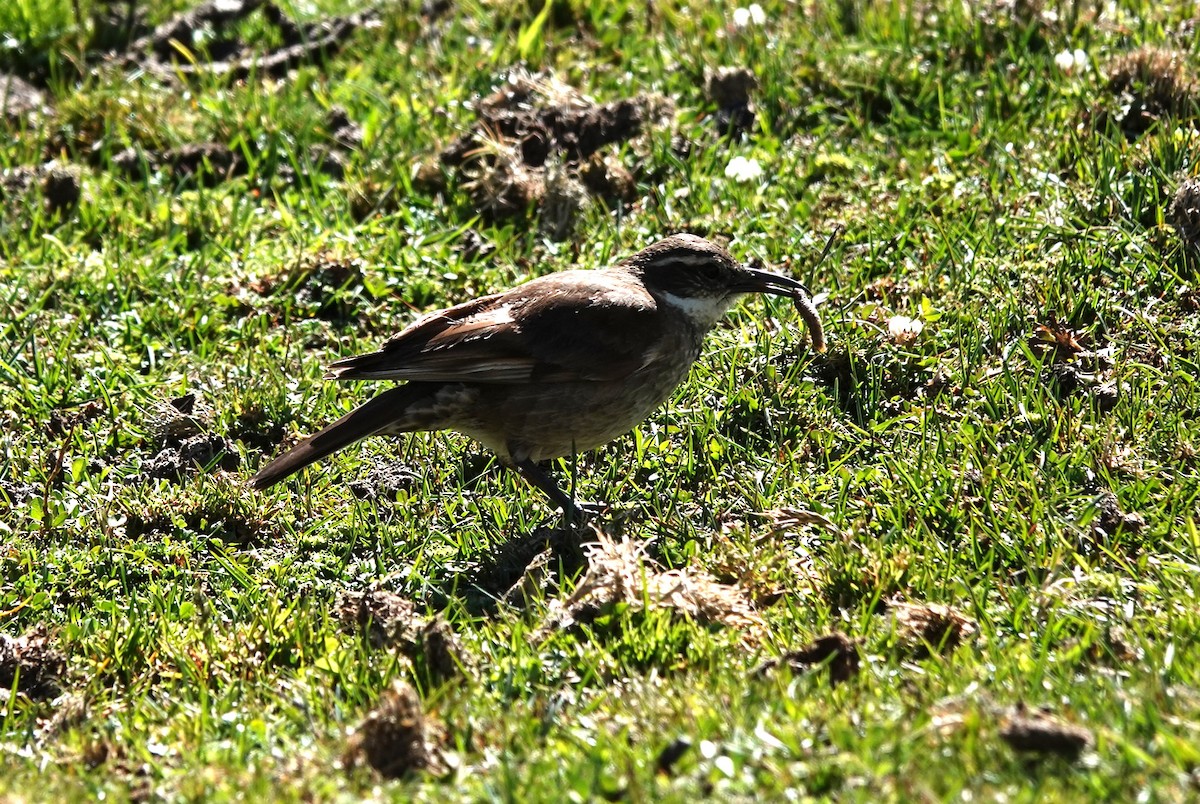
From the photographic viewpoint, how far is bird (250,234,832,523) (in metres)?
6.45

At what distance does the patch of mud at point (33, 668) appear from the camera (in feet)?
17.9

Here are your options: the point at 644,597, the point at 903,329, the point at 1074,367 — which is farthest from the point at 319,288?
the point at 1074,367

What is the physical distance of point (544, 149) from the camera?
29.0 feet

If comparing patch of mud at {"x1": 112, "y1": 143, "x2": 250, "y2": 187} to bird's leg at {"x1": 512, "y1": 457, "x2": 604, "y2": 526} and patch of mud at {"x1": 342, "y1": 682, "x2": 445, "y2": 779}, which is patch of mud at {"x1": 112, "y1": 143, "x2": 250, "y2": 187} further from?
patch of mud at {"x1": 342, "y1": 682, "x2": 445, "y2": 779}

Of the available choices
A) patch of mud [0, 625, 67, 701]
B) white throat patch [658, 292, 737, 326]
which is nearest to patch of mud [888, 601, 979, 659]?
white throat patch [658, 292, 737, 326]

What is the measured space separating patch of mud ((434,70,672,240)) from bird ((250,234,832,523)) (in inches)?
63.7

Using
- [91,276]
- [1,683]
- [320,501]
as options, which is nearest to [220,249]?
[91,276]

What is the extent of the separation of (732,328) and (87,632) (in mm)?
3509

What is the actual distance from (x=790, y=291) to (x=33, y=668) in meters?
3.62

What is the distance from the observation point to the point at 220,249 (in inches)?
328

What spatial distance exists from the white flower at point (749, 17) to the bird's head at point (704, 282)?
2741 millimetres

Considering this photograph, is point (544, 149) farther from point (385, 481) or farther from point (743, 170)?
point (385, 481)

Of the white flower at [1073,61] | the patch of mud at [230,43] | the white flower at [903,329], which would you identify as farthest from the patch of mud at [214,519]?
the white flower at [1073,61]

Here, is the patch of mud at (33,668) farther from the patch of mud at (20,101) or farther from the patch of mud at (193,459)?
the patch of mud at (20,101)
